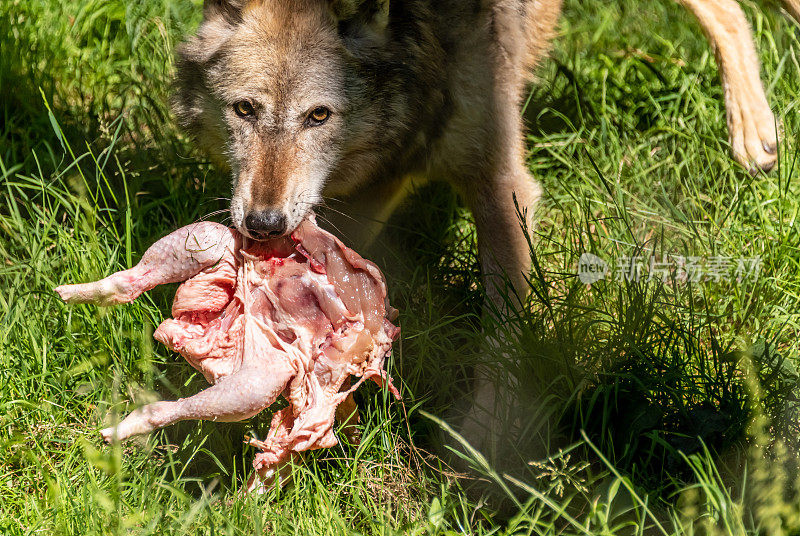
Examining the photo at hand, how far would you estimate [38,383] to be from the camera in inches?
111

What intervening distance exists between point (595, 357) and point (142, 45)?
3.06m

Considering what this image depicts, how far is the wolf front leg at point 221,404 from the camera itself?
2.13 meters

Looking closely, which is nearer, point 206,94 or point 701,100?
point 206,94

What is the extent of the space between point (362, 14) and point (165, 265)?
1170 mm

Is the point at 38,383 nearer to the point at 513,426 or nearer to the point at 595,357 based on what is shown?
the point at 513,426

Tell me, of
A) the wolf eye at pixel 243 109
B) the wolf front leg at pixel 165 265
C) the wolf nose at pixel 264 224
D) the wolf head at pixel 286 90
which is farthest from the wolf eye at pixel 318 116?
the wolf front leg at pixel 165 265

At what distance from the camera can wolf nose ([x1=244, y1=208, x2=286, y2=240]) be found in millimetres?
2535

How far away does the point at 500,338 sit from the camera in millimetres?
2789

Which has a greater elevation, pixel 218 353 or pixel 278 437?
pixel 218 353

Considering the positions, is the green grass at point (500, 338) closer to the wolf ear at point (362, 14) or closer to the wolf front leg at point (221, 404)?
the wolf front leg at point (221, 404)

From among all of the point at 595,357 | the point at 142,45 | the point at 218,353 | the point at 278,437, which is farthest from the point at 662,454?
the point at 142,45

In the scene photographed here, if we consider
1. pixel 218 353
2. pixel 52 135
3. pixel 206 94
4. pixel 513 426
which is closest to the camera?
pixel 218 353
